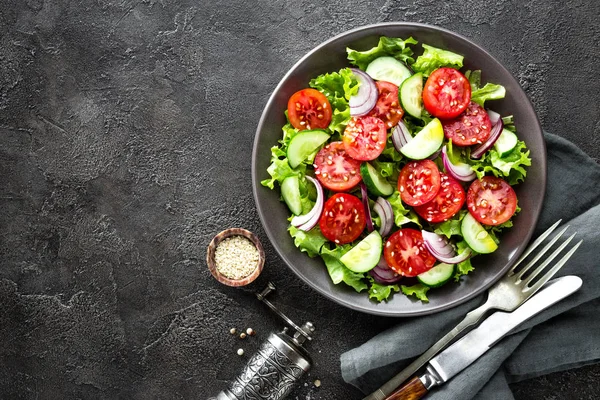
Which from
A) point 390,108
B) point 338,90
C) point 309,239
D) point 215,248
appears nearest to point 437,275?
point 309,239

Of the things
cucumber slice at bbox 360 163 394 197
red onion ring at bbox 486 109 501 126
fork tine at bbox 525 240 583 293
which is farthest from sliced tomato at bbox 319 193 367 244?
fork tine at bbox 525 240 583 293

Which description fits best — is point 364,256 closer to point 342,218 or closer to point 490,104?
point 342,218

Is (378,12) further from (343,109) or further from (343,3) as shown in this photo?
(343,109)

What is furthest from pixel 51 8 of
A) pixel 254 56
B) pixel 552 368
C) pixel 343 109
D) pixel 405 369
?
pixel 552 368

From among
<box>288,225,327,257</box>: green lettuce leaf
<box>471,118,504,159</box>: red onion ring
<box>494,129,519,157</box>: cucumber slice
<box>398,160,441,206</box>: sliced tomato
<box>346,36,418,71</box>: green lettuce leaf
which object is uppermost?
<box>346,36,418,71</box>: green lettuce leaf

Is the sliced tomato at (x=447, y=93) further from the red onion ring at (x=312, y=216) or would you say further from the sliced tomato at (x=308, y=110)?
the red onion ring at (x=312, y=216)

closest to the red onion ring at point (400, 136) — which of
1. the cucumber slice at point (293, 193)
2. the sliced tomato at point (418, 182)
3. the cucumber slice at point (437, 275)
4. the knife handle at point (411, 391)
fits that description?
the sliced tomato at point (418, 182)

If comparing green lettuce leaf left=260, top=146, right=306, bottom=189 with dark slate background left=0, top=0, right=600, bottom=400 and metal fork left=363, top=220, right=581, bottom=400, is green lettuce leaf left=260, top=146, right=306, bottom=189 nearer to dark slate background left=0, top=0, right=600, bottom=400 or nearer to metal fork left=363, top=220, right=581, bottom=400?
dark slate background left=0, top=0, right=600, bottom=400
